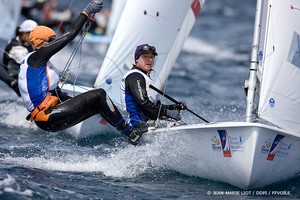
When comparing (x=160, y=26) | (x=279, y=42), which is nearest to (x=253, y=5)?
(x=160, y=26)

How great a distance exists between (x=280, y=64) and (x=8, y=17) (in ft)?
19.2

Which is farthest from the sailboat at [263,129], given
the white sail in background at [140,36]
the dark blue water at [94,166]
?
the white sail in background at [140,36]

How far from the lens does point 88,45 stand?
1570 centimetres

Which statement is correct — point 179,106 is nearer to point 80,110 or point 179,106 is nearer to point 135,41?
point 80,110

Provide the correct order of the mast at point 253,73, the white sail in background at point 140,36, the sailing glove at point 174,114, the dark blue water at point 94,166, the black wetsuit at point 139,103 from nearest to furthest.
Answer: the dark blue water at point 94,166 < the mast at point 253,73 < the black wetsuit at point 139,103 < the sailing glove at point 174,114 < the white sail in background at point 140,36

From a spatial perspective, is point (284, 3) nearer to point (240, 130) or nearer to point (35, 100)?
point (240, 130)

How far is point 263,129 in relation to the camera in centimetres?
504

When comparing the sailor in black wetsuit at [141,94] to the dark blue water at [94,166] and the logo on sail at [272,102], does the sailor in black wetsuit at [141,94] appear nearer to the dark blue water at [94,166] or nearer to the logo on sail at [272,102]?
the dark blue water at [94,166]

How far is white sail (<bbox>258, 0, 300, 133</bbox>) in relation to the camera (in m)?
5.30

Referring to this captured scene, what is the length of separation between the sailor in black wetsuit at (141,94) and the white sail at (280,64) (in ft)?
2.57

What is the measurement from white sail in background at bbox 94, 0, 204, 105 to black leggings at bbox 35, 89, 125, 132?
50.5 inches

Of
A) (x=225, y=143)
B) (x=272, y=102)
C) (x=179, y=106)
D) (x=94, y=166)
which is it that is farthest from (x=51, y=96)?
(x=272, y=102)

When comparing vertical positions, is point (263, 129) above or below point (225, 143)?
above

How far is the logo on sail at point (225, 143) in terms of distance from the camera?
5.18 meters
